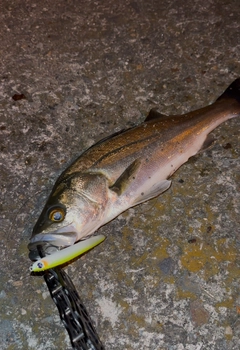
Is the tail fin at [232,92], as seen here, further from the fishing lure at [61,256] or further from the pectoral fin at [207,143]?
the fishing lure at [61,256]

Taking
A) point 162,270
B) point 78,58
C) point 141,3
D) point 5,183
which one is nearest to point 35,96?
point 78,58

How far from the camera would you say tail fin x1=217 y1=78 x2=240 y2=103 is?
130 inches

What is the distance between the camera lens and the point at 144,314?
2.62 meters

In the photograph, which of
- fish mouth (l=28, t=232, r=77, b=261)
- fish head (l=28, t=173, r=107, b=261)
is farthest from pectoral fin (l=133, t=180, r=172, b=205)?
fish mouth (l=28, t=232, r=77, b=261)

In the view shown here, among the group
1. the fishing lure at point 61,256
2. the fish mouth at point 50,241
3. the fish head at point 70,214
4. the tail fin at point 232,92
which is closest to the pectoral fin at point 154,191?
the fish head at point 70,214

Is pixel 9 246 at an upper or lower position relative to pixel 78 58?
lower

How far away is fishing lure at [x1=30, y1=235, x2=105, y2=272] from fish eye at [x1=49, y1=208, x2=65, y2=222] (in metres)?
0.18

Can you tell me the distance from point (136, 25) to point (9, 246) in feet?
7.66

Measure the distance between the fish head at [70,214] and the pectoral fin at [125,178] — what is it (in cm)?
8

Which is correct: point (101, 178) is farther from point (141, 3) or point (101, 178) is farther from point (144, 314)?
point (141, 3)

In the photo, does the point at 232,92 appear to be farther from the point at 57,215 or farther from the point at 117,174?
the point at 57,215

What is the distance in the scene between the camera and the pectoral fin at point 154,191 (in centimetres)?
279

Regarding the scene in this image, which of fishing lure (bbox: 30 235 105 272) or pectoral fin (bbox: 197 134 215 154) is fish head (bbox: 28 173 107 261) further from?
pectoral fin (bbox: 197 134 215 154)

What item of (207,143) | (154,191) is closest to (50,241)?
(154,191)
